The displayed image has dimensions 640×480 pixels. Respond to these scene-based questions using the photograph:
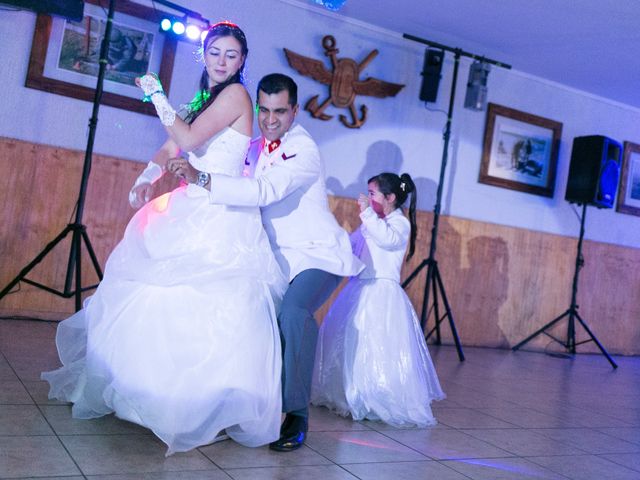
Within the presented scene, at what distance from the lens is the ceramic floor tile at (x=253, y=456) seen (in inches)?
86.6

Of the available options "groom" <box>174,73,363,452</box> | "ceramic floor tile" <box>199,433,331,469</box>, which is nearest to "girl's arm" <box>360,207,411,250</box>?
"groom" <box>174,73,363,452</box>

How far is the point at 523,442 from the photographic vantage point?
303cm

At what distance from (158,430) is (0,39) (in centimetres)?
333

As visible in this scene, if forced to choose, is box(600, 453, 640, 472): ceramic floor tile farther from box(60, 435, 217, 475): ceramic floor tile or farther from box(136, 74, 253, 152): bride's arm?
box(136, 74, 253, 152): bride's arm

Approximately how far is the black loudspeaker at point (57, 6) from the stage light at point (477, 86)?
3.08 m

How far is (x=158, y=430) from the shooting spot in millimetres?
2160

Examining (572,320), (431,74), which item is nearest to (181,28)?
(431,74)

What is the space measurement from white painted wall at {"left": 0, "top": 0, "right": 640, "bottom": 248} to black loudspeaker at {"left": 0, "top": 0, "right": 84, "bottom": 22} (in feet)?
1.30

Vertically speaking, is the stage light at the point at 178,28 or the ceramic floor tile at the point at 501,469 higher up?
the stage light at the point at 178,28

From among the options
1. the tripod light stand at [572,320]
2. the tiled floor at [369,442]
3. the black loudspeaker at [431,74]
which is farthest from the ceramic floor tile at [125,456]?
the tripod light stand at [572,320]

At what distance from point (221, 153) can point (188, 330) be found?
68cm

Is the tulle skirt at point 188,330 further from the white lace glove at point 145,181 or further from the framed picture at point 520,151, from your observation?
the framed picture at point 520,151

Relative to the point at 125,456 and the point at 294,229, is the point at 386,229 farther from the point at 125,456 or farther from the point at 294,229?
the point at 125,456

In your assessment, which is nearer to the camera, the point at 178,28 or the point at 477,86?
the point at 178,28
